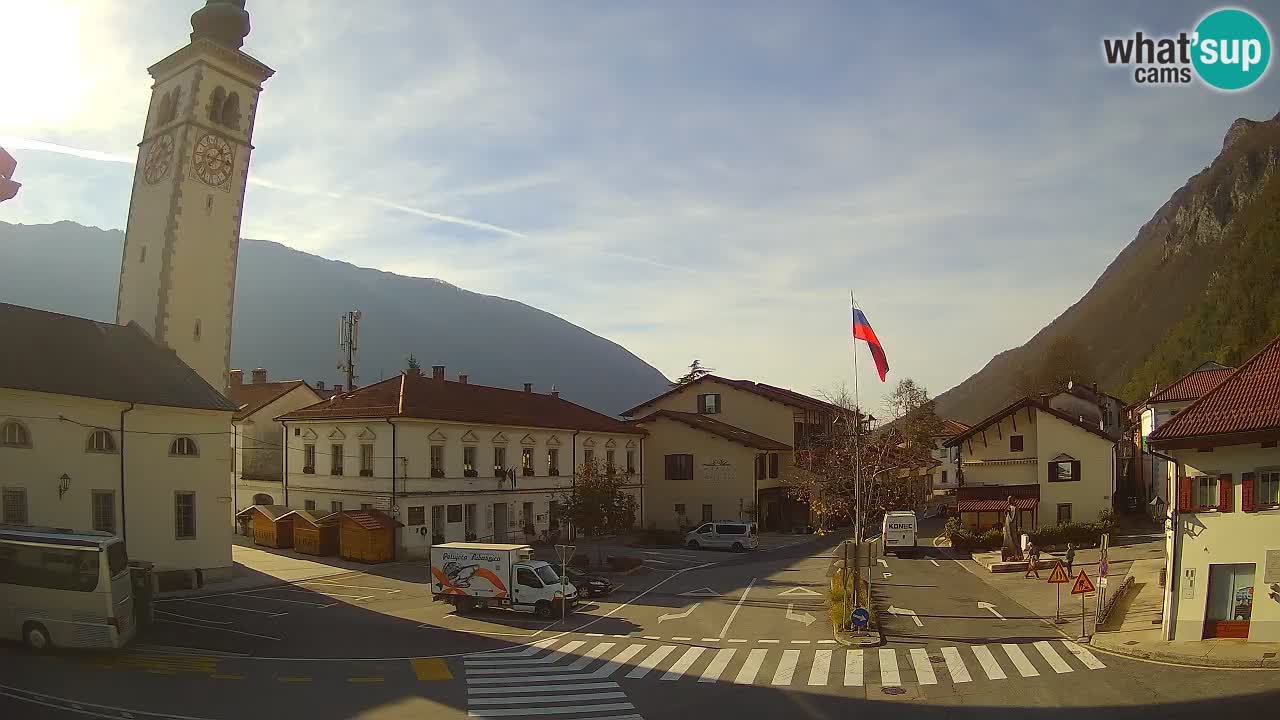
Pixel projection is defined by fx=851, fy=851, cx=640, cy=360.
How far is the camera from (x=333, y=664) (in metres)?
23.0

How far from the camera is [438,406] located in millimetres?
48250

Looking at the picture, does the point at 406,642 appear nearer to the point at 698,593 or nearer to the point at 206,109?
the point at 698,593

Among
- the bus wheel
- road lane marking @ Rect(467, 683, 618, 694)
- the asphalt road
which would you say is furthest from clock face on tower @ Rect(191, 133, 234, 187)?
road lane marking @ Rect(467, 683, 618, 694)

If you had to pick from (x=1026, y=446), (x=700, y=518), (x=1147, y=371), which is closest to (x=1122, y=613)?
(x=1026, y=446)

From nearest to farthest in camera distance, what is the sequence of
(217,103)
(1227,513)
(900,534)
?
(1227,513)
(217,103)
(900,534)

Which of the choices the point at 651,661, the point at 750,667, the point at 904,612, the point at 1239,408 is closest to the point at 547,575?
the point at 651,661

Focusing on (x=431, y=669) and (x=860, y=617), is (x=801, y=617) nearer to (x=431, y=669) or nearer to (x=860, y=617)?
(x=860, y=617)

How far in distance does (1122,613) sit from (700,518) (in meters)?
38.8

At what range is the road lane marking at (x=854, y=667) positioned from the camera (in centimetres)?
2078

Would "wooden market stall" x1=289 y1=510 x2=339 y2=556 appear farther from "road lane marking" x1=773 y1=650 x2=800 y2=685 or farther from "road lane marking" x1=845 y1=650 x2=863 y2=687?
"road lane marking" x1=845 y1=650 x2=863 y2=687

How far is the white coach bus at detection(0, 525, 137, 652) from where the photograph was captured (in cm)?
2217

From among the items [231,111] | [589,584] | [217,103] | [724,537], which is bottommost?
[724,537]

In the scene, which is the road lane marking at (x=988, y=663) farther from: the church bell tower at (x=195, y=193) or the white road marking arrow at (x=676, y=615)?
the church bell tower at (x=195, y=193)

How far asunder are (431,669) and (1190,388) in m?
50.5
